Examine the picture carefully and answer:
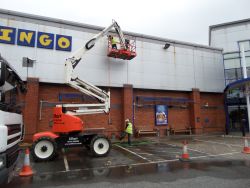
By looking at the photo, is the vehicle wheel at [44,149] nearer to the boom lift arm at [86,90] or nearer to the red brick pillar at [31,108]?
the boom lift arm at [86,90]

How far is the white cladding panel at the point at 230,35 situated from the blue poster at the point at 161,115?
1168 centimetres

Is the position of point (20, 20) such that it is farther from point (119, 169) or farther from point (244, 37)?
point (244, 37)

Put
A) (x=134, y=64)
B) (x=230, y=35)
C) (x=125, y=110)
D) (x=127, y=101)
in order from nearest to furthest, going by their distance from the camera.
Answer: (x=125, y=110) < (x=127, y=101) < (x=134, y=64) < (x=230, y=35)

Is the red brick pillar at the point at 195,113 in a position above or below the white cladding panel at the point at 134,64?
below

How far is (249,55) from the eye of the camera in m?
24.2

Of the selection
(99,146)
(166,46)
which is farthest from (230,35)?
(99,146)

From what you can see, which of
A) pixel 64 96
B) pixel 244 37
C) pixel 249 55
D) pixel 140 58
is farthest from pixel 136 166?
pixel 244 37

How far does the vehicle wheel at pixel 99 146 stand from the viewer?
10.7 metres

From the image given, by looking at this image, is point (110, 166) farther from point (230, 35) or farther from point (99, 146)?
point (230, 35)

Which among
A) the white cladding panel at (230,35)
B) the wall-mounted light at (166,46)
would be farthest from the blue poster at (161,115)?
the white cladding panel at (230,35)

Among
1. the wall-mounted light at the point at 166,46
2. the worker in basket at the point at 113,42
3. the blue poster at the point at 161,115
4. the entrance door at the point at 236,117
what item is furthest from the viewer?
the entrance door at the point at 236,117

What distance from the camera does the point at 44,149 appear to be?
32.5 ft

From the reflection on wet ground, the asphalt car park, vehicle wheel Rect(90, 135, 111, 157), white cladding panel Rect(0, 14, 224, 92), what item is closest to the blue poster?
white cladding panel Rect(0, 14, 224, 92)

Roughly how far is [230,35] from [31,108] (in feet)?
78.2
